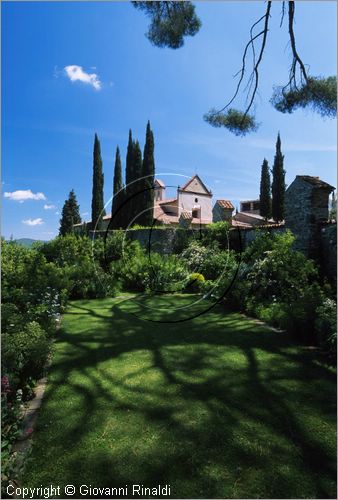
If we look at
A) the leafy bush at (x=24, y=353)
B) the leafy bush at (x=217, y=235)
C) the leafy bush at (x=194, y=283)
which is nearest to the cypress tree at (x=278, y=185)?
the leafy bush at (x=217, y=235)

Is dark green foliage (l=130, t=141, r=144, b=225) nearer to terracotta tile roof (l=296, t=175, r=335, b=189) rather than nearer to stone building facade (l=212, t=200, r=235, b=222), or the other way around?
stone building facade (l=212, t=200, r=235, b=222)

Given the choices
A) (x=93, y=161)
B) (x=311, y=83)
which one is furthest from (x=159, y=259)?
(x=93, y=161)

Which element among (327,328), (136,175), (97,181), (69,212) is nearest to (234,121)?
(327,328)

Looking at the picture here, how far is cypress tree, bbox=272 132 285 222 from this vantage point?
99.8ft

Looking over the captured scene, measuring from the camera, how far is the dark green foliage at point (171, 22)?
6.66 m

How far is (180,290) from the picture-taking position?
10711 millimetres

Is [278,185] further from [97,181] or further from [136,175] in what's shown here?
[97,181]

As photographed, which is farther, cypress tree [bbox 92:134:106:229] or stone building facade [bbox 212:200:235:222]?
cypress tree [bbox 92:134:106:229]

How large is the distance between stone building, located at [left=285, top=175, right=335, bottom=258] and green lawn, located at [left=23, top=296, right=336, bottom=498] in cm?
442

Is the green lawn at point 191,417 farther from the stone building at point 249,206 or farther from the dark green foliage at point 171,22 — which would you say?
the stone building at point 249,206

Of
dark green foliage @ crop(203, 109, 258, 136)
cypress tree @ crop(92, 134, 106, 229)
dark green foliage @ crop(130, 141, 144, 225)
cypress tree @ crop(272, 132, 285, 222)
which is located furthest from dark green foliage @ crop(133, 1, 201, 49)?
cypress tree @ crop(92, 134, 106, 229)

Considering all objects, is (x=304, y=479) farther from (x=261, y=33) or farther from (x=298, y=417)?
(x=261, y=33)

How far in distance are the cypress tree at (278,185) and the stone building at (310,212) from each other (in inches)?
837

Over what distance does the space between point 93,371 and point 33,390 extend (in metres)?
0.77
